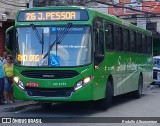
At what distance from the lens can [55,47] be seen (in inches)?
500

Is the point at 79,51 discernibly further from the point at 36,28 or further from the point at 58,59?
the point at 36,28

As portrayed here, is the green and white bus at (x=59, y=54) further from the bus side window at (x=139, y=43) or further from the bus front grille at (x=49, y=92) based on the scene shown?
the bus side window at (x=139, y=43)

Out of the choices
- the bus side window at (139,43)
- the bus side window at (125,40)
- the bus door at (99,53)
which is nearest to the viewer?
the bus door at (99,53)

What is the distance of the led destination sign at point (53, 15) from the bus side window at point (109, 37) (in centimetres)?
155

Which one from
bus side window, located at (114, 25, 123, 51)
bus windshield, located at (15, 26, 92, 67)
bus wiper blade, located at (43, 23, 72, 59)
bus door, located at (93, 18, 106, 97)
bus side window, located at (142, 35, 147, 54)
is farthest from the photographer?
Answer: bus side window, located at (142, 35, 147, 54)

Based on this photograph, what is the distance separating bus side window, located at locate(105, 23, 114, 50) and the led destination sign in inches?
61.1

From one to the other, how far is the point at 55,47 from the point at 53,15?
1.07 meters

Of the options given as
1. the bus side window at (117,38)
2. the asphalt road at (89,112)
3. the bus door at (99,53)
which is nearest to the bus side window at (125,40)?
the bus side window at (117,38)

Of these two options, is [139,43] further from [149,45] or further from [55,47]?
[55,47]

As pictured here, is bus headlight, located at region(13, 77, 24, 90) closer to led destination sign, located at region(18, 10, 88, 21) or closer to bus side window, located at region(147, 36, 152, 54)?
led destination sign, located at region(18, 10, 88, 21)

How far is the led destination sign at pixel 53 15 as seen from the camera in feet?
42.6

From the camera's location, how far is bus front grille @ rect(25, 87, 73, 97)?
41.2 ft

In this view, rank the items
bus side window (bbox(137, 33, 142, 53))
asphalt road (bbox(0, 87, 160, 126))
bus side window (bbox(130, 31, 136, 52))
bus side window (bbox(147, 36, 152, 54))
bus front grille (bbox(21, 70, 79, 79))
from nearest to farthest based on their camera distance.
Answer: asphalt road (bbox(0, 87, 160, 126))
bus front grille (bbox(21, 70, 79, 79))
bus side window (bbox(130, 31, 136, 52))
bus side window (bbox(137, 33, 142, 53))
bus side window (bbox(147, 36, 152, 54))

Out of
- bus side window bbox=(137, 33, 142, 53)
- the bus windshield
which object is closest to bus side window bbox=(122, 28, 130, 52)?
bus side window bbox=(137, 33, 142, 53)
